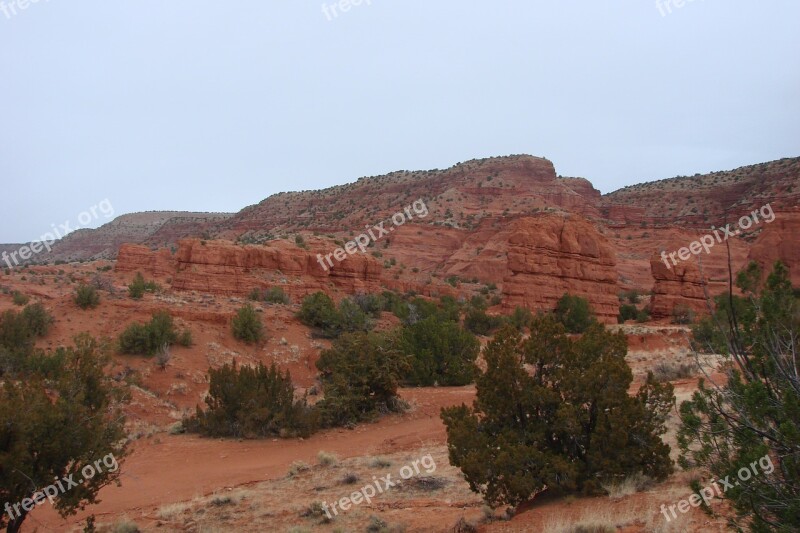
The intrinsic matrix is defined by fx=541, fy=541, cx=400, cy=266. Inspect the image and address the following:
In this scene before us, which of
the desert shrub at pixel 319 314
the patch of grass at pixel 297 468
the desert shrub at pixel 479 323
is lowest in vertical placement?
the desert shrub at pixel 479 323

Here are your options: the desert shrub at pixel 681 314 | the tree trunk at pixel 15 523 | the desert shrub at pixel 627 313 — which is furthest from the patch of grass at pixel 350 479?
the desert shrub at pixel 627 313

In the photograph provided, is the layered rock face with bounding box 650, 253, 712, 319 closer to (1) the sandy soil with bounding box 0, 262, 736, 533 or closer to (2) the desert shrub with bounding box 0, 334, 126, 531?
(1) the sandy soil with bounding box 0, 262, 736, 533

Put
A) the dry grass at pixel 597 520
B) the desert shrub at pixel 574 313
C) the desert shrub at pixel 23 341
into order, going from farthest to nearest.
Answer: the desert shrub at pixel 574 313 < the desert shrub at pixel 23 341 < the dry grass at pixel 597 520

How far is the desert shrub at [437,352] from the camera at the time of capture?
2089 cm

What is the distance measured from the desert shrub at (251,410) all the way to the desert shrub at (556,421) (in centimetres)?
807

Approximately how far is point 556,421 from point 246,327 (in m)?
20.3

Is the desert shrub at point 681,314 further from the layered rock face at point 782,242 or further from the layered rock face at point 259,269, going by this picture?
the layered rock face at point 259,269

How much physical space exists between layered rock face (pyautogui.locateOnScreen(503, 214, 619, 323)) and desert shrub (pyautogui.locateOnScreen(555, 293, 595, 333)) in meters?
2.72

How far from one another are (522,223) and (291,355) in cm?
2241

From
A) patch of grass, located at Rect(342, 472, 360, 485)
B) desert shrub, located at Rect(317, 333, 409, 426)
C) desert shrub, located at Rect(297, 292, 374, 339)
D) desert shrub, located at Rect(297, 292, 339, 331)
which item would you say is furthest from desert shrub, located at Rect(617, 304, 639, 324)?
patch of grass, located at Rect(342, 472, 360, 485)

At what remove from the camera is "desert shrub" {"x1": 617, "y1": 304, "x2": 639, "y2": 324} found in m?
39.9

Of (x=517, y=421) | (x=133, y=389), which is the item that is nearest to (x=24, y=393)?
(x=517, y=421)

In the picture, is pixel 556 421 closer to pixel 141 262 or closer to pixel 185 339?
pixel 185 339

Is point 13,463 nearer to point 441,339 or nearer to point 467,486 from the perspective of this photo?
point 467,486
